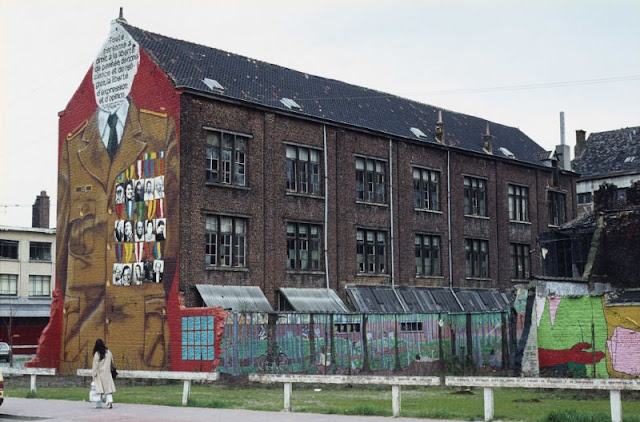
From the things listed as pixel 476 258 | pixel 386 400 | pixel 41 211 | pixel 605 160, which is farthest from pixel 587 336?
pixel 41 211

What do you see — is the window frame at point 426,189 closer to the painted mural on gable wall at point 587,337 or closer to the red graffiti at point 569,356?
the painted mural on gable wall at point 587,337

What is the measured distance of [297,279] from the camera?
3450 cm

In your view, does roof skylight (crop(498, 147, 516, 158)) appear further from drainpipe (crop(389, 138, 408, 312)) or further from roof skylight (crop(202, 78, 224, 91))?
roof skylight (crop(202, 78, 224, 91))

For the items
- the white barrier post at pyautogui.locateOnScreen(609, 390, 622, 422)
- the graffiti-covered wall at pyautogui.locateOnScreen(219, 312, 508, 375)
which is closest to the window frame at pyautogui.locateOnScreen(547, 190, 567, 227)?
the graffiti-covered wall at pyautogui.locateOnScreen(219, 312, 508, 375)

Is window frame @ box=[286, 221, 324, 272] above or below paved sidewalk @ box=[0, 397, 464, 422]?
above

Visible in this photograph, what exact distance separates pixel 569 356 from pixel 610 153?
4815 cm

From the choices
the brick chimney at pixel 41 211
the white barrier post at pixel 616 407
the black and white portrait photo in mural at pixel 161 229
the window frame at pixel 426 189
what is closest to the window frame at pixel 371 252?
the window frame at pixel 426 189

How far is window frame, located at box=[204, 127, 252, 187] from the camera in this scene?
105ft

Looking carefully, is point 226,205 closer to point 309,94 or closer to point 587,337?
point 309,94

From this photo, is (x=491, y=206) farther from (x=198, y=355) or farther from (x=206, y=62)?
(x=198, y=355)

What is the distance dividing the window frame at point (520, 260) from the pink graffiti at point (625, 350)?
71.0ft

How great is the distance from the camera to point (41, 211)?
68875mm

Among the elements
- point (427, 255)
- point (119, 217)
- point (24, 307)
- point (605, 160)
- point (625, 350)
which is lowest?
point (625, 350)

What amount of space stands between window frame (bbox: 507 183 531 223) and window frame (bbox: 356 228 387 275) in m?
10.4
